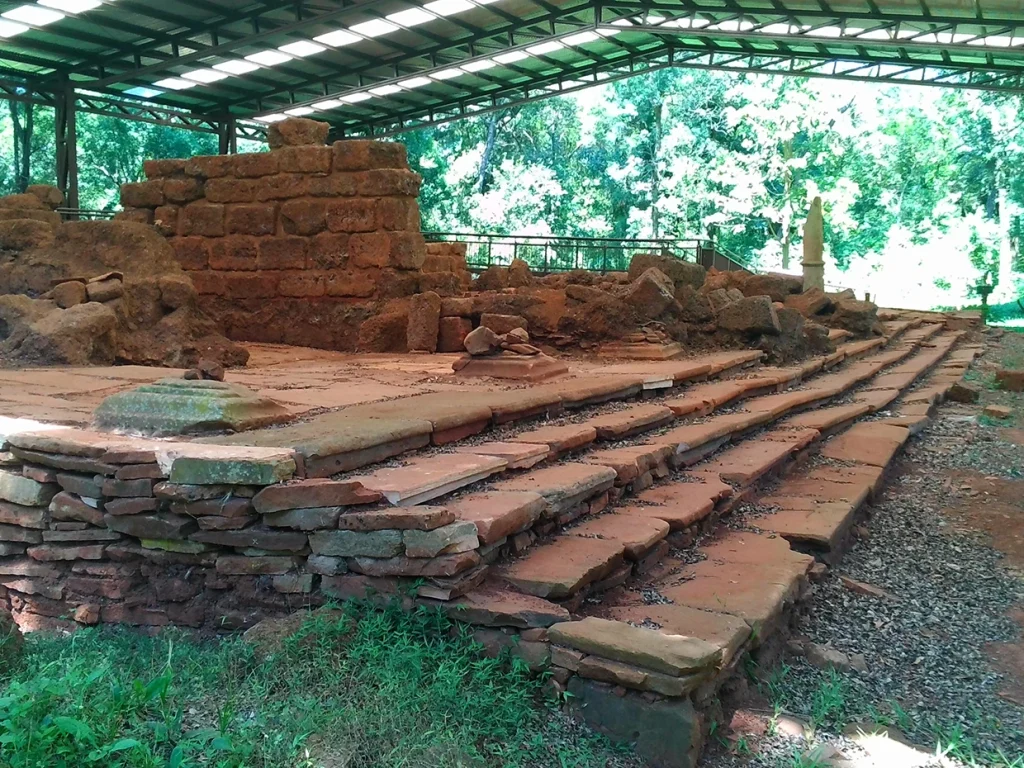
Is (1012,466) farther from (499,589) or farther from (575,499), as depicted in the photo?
(499,589)

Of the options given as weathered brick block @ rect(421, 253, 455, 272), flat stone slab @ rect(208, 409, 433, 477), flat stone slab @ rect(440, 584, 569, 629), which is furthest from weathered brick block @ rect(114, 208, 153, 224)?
flat stone slab @ rect(440, 584, 569, 629)

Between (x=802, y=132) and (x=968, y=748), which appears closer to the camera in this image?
(x=968, y=748)

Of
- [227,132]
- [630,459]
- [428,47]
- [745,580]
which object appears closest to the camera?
[745,580]

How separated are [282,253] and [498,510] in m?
6.02

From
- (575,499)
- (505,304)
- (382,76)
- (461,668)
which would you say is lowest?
(461,668)

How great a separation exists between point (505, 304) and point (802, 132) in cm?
2327

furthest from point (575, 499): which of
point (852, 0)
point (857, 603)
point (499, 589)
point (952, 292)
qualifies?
point (952, 292)

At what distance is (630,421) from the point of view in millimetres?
4820

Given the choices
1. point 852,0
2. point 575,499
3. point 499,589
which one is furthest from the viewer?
point 852,0

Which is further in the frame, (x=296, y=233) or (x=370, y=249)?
(x=296, y=233)

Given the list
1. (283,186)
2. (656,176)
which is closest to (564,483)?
(283,186)

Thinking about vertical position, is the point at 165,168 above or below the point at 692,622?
above

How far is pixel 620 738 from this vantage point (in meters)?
2.60

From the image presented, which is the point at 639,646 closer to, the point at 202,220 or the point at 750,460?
the point at 750,460
